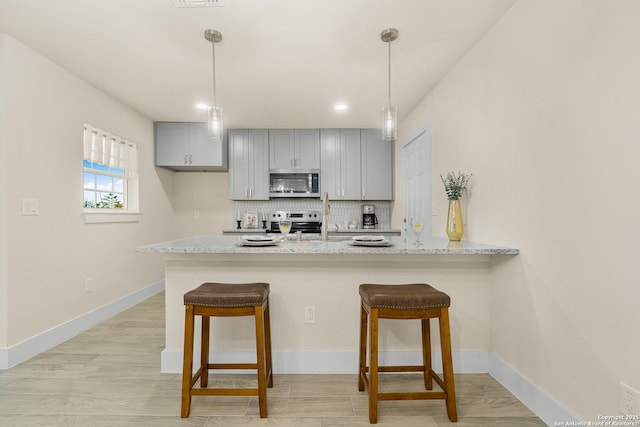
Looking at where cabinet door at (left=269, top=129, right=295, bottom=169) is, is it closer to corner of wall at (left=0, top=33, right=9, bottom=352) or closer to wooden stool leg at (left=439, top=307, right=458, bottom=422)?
corner of wall at (left=0, top=33, right=9, bottom=352)

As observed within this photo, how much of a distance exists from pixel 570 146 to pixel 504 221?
64 cm

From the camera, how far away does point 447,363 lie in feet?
5.39

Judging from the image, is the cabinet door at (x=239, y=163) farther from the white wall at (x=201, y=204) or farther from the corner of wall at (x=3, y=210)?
the corner of wall at (x=3, y=210)

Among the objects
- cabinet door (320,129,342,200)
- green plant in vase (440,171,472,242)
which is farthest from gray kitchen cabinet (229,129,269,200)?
green plant in vase (440,171,472,242)

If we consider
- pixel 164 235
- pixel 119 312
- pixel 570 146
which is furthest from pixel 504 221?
pixel 164 235

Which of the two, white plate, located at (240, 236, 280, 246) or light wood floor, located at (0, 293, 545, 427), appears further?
white plate, located at (240, 236, 280, 246)

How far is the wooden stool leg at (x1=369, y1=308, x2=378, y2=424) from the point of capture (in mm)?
1606

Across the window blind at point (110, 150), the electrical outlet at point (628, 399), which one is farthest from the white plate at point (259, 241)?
the window blind at point (110, 150)

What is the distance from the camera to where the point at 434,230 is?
3209 mm

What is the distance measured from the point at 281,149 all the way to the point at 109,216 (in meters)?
2.29

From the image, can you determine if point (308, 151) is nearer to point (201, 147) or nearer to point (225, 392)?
point (201, 147)

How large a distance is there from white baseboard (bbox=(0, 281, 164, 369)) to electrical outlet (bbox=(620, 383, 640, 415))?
350 centimetres

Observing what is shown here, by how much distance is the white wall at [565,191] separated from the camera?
1263 millimetres

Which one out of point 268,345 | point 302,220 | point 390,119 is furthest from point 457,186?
point 302,220
